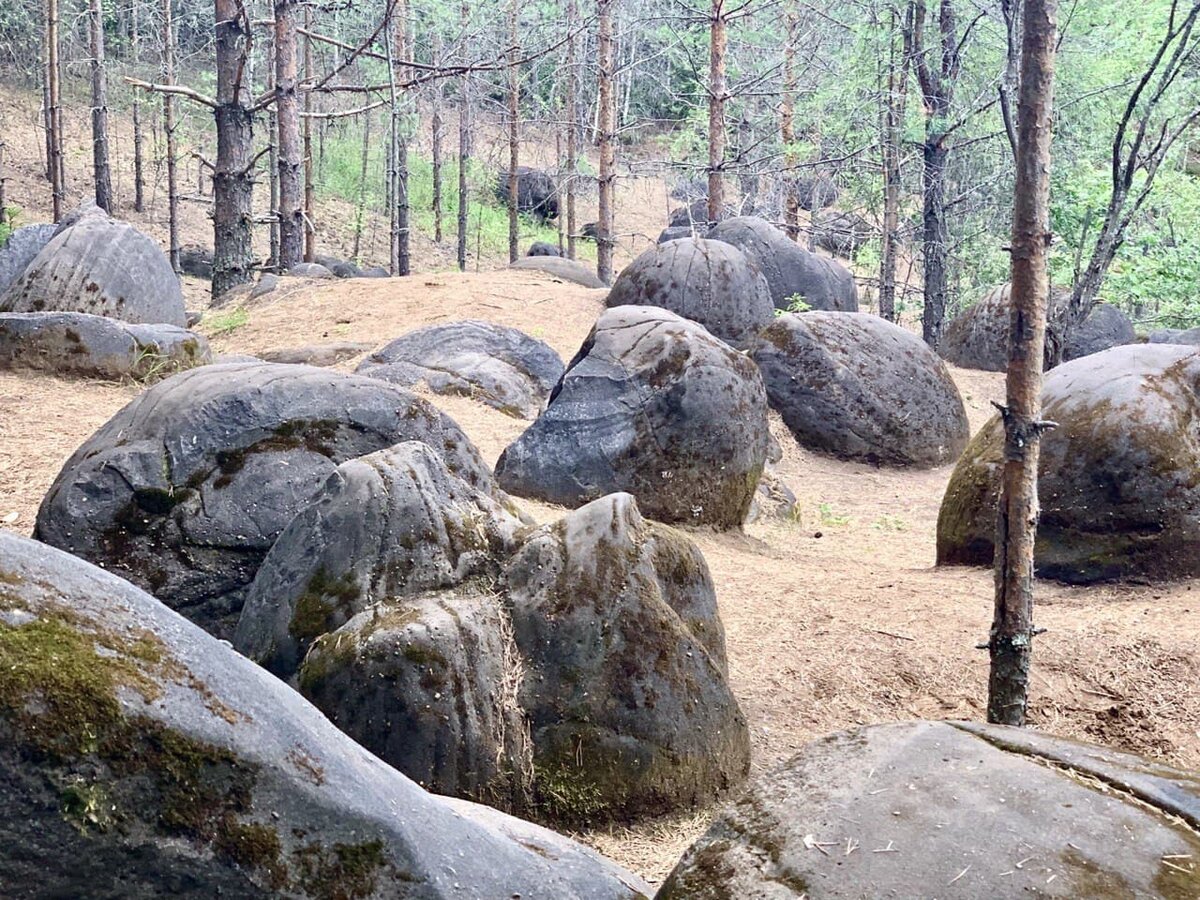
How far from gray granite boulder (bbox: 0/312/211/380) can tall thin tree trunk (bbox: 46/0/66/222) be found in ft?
44.9

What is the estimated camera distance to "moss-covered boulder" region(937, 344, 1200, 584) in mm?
6133

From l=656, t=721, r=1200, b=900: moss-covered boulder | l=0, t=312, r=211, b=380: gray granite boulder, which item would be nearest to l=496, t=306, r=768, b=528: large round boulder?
l=0, t=312, r=211, b=380: gray granite boulder

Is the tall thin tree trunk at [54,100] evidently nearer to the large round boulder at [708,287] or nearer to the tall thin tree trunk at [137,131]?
the tall thin tree trunk at [137,131]

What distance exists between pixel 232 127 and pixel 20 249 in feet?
9.94

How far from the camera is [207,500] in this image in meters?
4.70

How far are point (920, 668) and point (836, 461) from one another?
19.6 feet

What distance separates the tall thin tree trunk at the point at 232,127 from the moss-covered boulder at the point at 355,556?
33.7 ft

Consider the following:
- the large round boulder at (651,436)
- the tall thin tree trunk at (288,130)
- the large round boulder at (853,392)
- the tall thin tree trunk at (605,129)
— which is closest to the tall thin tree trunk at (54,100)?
the tall thin tree trunk at (288,130)

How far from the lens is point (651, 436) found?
775cm

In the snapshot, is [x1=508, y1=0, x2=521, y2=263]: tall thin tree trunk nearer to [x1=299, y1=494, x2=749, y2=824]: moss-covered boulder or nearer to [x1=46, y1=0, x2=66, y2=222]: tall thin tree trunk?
[x1=46, y1=0, x2=66, y2=222]: tall thin tree trunk

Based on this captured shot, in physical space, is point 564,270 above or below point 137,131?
below

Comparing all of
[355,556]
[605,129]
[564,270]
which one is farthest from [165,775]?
[605,129]

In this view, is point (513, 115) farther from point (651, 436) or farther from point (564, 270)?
point (651, 436)

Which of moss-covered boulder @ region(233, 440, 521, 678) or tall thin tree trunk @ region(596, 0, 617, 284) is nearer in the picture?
moss-covered boulder @ region(233, 440, 521, 678)
